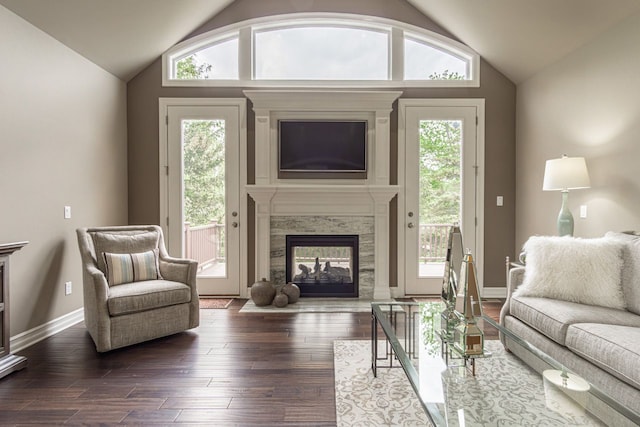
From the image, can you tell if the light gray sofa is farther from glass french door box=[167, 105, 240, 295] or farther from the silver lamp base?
glass french door box=[167, 105, 240, 295]

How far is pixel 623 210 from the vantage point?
303 cm

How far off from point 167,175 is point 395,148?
→ 112 inches

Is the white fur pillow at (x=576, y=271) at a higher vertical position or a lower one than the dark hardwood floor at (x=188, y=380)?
higher

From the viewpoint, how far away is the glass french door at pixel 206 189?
15.3ft

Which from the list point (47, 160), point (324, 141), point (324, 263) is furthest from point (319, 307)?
point (47, 160)

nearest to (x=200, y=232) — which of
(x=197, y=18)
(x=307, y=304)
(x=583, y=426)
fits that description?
(x=307, y=304)

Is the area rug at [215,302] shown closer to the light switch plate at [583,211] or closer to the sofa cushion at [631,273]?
the sofa cushion at [631,273]

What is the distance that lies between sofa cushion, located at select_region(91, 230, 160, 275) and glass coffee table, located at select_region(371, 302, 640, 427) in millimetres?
2543

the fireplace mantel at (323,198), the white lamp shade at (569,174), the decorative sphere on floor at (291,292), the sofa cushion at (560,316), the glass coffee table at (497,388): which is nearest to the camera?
the glass coffee table at (497,388)

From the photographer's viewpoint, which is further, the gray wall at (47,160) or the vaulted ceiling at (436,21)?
the vaulted ceiling at (436,21)

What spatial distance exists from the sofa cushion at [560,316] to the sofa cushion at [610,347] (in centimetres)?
7

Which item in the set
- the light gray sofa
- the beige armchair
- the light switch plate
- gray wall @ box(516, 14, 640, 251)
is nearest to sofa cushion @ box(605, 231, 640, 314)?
the light gray sofa

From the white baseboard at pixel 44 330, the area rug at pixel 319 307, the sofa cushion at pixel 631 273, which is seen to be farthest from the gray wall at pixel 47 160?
the sofa cushion at pixel 631 273

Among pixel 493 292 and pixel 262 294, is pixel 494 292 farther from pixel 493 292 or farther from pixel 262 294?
pixel 262 294
